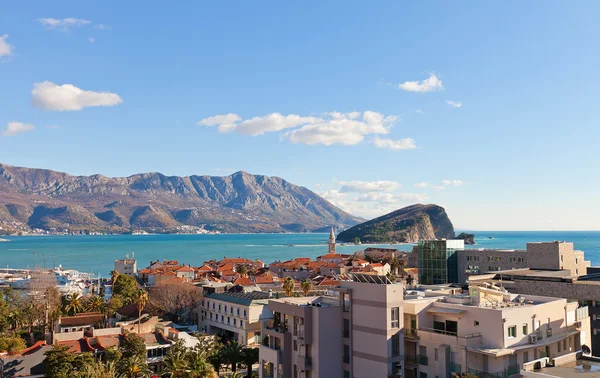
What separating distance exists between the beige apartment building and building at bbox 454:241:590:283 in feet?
103

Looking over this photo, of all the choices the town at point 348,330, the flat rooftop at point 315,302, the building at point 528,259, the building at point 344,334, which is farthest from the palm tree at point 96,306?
the building at point 528,259

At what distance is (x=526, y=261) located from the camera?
7894cm

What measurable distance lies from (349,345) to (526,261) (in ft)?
178

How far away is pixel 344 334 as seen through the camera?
114 ft

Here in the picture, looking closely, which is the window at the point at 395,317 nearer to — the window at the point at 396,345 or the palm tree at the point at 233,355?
the window at the point at 396,345

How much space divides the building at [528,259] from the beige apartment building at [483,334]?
3136 cm

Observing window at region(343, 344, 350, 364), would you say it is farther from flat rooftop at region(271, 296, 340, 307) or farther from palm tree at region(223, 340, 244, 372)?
palm tree at region(223, 340, 244, 372)

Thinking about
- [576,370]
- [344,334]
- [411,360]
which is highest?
[344,334]

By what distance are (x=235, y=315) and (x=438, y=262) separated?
116 ft

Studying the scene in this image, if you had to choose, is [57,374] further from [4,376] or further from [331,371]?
[331,371]

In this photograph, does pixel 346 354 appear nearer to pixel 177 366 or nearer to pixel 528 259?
pixel 177 366

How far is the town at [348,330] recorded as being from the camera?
31438mm

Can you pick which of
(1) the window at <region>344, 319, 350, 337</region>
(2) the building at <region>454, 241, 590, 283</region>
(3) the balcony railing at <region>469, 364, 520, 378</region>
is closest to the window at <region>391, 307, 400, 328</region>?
(1) the window at <region>344, 319, 350, 337</region>

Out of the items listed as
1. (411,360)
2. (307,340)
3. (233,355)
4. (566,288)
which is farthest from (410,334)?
(233,355)
